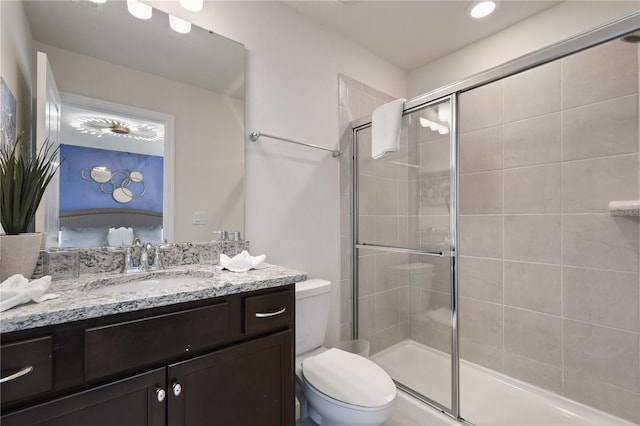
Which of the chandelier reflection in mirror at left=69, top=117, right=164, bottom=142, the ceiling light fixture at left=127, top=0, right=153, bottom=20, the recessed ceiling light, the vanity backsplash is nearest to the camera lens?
the vanity backsplash

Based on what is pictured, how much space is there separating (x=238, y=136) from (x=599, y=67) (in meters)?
2.07

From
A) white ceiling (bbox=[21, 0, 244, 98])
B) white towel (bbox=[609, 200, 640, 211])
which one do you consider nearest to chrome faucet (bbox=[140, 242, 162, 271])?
white ceiling (bbox=[21, 0, 244, 98])

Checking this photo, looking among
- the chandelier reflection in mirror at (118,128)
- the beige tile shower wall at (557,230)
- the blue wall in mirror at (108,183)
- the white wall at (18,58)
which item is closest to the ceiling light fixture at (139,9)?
the white wall at (18,58)

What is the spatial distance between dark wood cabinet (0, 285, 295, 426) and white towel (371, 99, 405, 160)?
112 centimetres

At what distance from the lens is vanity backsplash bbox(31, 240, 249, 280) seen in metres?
1.10

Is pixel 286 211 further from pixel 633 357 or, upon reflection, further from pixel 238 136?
pixel 633 357

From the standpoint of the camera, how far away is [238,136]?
1603mm

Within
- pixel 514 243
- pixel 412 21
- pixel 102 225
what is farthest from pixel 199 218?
pixel 514 243

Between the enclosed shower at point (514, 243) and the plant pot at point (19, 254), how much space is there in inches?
67.1

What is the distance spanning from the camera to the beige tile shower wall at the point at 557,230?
1567 millimetres

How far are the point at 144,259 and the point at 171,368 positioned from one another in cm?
57

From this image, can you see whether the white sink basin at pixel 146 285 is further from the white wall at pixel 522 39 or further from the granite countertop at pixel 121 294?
the white wall at pixel 522 39

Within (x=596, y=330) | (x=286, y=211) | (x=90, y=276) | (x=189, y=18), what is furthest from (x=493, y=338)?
(x=189, y=18)

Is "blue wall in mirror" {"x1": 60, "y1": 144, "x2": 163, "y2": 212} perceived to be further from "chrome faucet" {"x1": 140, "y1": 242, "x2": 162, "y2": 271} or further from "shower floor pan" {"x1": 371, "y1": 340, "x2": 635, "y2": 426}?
"shower floor pan" {"x1": 371, "y1": 340, "x2": 635, "y2": 426}
